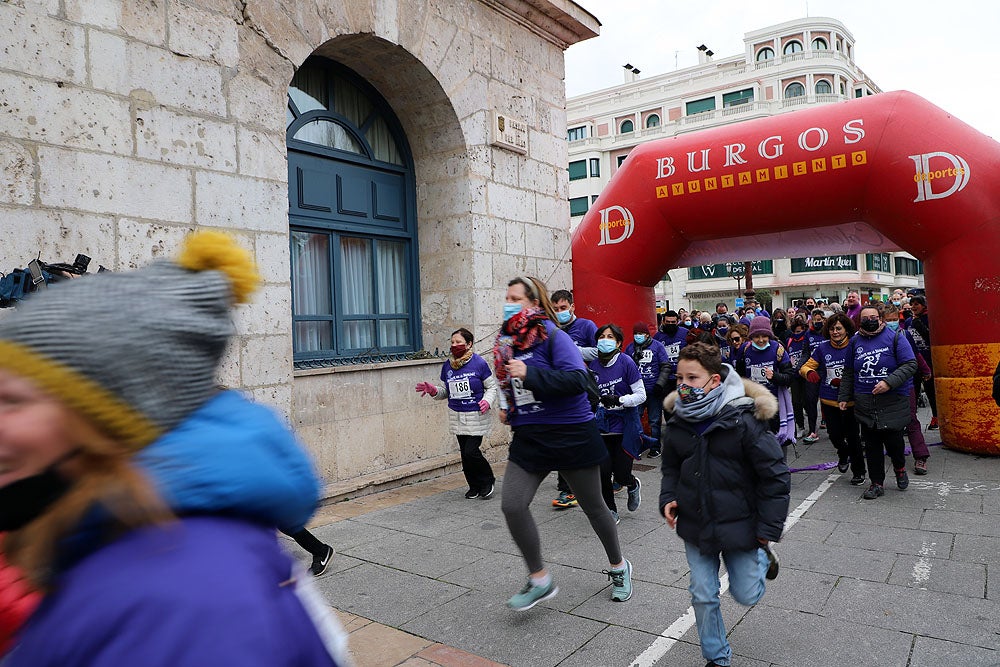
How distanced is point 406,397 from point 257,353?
182cm

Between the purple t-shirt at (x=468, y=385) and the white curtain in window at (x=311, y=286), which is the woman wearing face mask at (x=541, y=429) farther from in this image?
the white curtain in window at (x=311, y=286)

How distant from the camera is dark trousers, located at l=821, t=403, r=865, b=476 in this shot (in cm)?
632

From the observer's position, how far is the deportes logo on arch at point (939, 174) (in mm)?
6812

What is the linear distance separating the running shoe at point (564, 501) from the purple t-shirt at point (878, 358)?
2.71 metres

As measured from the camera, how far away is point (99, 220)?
4867mm

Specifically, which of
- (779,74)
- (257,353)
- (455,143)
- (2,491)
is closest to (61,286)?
(2,491)

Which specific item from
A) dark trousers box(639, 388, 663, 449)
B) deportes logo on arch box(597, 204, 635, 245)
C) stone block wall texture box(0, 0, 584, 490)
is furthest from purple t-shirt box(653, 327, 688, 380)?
stone block wall texture box(0, 0, 584, 490)

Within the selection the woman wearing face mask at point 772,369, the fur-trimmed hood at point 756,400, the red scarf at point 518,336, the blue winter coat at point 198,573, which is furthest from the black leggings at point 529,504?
the woman wearing face mask at point 772,369

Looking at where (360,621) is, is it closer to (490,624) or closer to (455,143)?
(490,624)

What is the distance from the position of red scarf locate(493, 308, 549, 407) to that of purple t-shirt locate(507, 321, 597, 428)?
1.2 inches

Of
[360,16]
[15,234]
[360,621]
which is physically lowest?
[360,621]

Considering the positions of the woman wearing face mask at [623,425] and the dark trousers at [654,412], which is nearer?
the woman wearing face mask at [623,425]

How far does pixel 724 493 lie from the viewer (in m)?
2.94

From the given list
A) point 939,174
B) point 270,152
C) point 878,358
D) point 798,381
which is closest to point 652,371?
point 798,381
